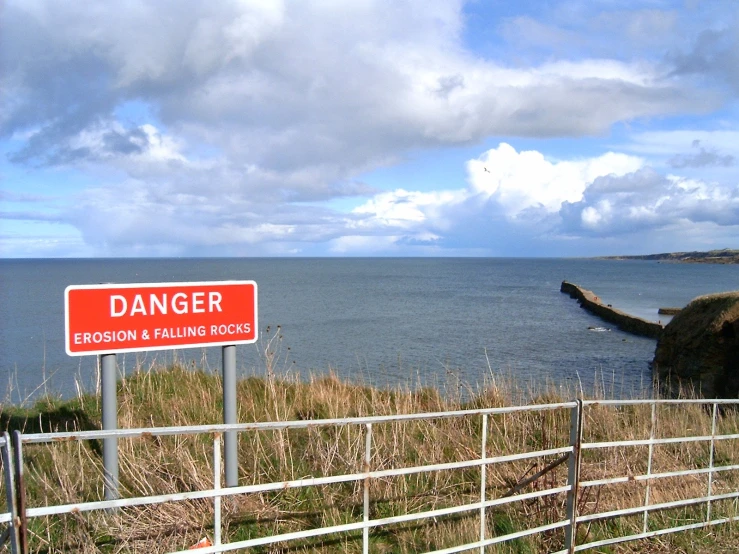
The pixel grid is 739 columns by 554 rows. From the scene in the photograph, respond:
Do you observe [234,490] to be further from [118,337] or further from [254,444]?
[254,444]

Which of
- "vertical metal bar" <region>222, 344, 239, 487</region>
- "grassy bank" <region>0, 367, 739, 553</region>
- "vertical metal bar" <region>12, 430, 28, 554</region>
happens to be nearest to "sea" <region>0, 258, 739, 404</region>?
"grassy bank" <region>0, 367, 739, 553</region>

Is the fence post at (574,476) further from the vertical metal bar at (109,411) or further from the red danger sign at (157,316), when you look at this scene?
the vertical metal bar at (109,411)

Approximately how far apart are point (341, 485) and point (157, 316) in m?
2.02

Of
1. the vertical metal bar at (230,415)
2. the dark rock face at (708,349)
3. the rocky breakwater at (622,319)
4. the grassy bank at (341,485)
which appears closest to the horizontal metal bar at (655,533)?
the grassy bank at (341,485)

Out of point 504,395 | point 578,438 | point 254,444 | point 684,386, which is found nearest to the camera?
point 578,438

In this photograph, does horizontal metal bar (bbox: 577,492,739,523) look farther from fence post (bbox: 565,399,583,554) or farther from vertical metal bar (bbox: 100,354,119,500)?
vertical metal bar (bbox: 100,354,119,500)

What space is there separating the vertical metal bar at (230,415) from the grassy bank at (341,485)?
0.18 m

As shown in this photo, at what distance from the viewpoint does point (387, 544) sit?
15.3ft

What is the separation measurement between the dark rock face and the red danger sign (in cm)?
1332

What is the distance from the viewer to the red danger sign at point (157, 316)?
15.4 feet

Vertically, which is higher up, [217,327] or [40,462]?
[217,327]

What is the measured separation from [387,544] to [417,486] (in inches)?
32.9

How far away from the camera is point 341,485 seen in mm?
5293

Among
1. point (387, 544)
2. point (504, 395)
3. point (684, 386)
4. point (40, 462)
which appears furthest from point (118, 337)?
point (684, 386)
